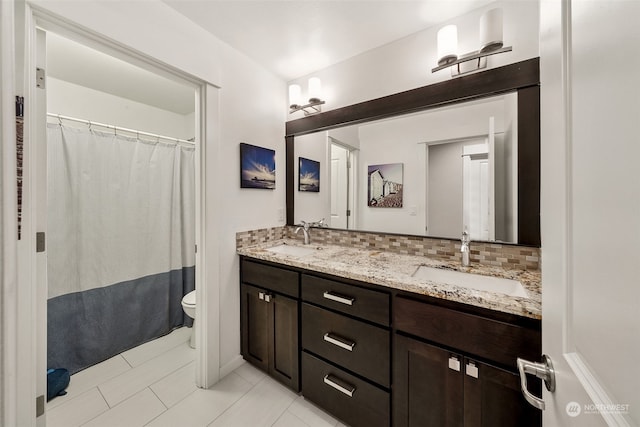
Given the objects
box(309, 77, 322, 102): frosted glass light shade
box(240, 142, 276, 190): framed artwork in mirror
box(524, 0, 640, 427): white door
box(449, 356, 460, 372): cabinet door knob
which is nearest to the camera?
box(524, 0, 640, 427): white door

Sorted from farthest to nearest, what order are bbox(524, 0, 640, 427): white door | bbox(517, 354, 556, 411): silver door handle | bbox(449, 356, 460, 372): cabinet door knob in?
bbox(449, 356, 460, 372): cabinet door knob → bbox(517, 354, 556, 411): silver door handle → bbox(524, 0, 640, 427): white door

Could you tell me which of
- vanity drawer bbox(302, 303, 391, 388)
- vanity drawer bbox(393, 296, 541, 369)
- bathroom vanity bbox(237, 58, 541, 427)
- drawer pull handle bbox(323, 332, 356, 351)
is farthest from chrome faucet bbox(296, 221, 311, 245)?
vanity drawer bbox(393, 296, 541, 369)

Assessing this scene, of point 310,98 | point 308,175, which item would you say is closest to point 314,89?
point 310,98

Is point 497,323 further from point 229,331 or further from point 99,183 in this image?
point 99,183

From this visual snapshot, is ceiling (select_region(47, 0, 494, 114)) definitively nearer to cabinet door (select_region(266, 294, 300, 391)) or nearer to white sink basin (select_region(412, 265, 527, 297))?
white sink basin (select_region(412, 265, 527, 297))

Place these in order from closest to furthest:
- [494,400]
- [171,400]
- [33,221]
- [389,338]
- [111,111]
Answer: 1. [494,400]
2. [33,221]
3. [389,338]
4. [171,400]
5. [111,111]

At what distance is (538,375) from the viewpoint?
0.50 meters

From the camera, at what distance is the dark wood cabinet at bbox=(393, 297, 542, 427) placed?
0.87 metres

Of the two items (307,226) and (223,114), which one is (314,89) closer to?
(223,114)

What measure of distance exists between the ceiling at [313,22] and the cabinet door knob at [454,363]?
187cm

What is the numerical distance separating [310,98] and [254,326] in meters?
1.87

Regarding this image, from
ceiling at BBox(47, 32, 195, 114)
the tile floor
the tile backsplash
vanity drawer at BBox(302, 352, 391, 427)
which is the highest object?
ceiling at BBox(47, 32, 195, 114)

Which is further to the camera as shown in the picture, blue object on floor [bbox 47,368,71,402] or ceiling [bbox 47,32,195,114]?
ceiling [bbox 47,32,195,114]

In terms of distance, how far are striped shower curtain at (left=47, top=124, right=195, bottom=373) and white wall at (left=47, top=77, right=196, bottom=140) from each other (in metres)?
0.54
